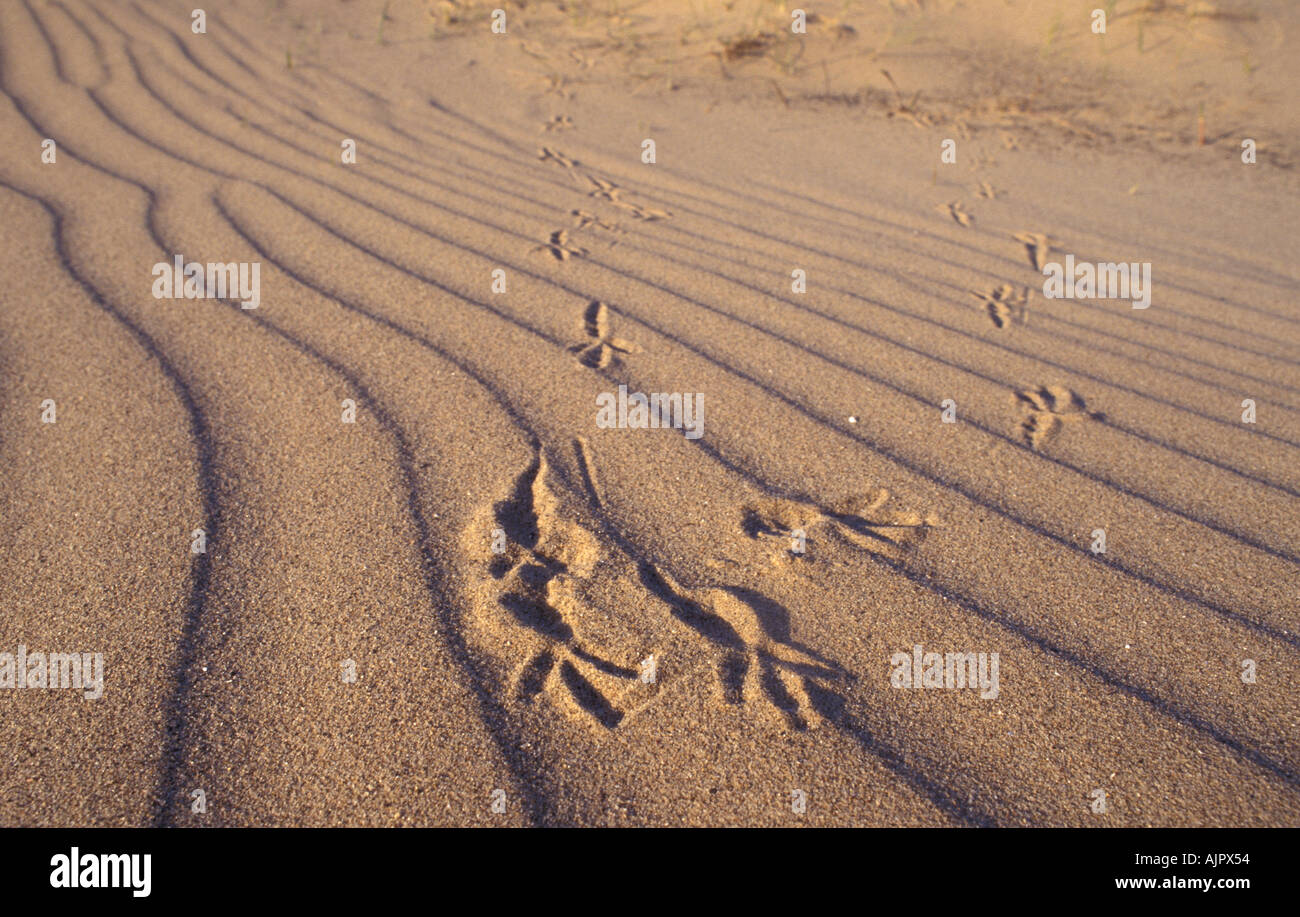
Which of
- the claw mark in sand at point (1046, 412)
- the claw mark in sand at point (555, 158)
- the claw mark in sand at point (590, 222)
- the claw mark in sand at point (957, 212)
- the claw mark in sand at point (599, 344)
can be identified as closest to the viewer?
the claw mark in sand at point (1046, 412)

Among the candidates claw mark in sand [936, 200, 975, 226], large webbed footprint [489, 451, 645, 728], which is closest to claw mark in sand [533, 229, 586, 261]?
large webbed footprint [489, 451, 645, 728]

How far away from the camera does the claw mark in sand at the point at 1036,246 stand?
2.88 metres

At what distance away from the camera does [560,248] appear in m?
2.68

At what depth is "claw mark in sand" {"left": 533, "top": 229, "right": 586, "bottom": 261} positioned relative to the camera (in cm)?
262

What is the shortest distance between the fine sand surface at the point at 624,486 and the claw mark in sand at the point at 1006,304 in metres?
0.02

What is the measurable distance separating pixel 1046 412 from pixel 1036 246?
132cm

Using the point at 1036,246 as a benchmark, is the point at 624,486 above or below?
below

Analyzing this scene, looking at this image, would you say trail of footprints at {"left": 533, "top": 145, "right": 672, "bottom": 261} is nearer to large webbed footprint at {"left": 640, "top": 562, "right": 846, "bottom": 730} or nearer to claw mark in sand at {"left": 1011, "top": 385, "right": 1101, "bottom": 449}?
claw mark in sand at {"left": 1011, "top": 385, "right": 1101, "bottom": 449}

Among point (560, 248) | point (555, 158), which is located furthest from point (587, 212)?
point (555, 158)

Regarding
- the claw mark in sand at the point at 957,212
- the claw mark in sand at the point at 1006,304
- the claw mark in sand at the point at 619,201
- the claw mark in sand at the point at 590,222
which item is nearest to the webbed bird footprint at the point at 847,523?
the claw mark in sand at the point at 1006,304

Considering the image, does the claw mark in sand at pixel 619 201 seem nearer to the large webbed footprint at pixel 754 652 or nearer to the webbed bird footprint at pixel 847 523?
the webbed bird footprint at pixel 847 523

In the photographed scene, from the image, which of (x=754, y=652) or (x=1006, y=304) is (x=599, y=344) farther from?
(x=1006, y=304)
